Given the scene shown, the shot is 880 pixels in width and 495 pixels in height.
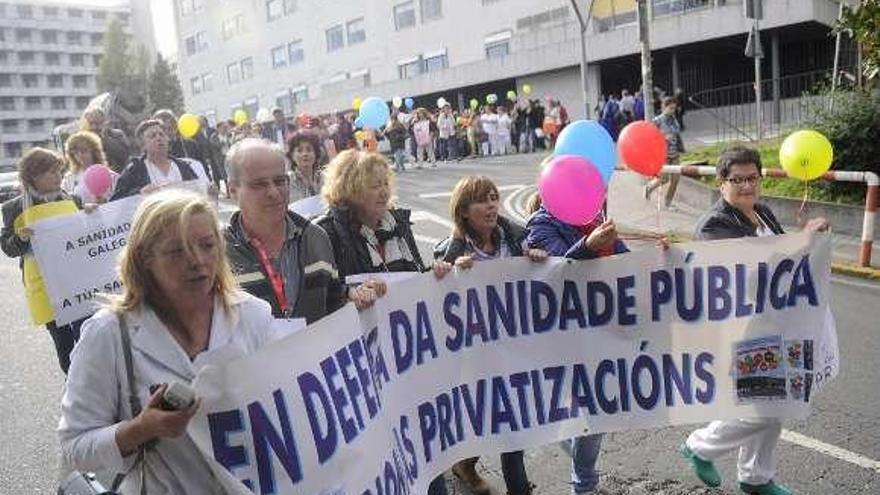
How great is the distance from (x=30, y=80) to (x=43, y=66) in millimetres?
2849

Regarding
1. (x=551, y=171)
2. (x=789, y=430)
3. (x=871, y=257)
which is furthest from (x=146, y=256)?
(x=871, y=257)

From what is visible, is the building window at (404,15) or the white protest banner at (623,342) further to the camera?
the building window at (404,15)

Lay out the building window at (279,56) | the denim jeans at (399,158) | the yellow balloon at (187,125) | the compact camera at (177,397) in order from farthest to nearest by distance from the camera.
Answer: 1. the building window at (279,56)
2. the denim jeans at (399,158)
3. the yellow balloon at (187,125)
4. the compact camera at (177,397)

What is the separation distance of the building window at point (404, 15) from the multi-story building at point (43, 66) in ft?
Answer: 215

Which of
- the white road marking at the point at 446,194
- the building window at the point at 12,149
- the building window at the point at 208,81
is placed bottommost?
the white road marking at the point at 446,194

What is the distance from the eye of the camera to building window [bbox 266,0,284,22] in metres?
56.1

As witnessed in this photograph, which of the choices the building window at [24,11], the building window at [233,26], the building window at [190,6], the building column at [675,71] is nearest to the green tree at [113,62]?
the building window at [24,11]

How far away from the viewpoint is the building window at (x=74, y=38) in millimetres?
108000

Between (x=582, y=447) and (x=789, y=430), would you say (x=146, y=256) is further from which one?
(x=789, y=430)

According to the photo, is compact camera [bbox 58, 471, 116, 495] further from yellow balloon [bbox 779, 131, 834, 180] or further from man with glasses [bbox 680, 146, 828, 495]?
yellow balloon [bbox 779, 131, 834, 180]

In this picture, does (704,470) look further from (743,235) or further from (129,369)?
(129,369)

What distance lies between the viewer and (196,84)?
68125 mm

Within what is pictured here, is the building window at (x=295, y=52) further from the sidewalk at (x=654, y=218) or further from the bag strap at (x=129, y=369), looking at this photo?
the bag strap at (x=129, y=369)

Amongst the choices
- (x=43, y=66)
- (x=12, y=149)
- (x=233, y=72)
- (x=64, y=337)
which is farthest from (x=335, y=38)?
(x=43, y=66)
